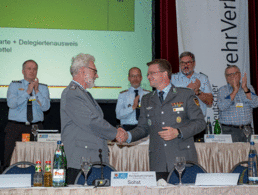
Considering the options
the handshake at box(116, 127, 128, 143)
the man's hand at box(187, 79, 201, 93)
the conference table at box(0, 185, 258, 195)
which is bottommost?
the conference table at box(0, 185, 258, 195)

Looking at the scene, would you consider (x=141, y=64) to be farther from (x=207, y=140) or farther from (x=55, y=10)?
(x=207, y=140)

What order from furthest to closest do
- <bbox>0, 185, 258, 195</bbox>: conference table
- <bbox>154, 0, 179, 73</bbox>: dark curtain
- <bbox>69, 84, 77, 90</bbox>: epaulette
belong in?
<bbox>154, 0, 179, 73</bbox>: dark curtain, <bbox>69, 84, 77, 90</bbox>: epaulette, <bbox>0, 185, 258, 195</bbox>: conference table

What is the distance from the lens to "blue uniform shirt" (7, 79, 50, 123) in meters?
4.52

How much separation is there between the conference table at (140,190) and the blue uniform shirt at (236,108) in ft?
9.44

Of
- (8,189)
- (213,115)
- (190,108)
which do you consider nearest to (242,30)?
(213,115)

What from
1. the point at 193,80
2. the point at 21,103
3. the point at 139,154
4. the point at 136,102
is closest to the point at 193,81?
the point at 193,80

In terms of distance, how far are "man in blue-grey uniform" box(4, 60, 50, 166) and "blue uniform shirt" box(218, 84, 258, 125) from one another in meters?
2.47

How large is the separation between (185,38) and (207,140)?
232cm

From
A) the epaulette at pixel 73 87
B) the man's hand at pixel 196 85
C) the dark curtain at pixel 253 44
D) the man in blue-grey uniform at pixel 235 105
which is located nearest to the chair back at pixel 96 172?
the epaulette at pixel 73 87

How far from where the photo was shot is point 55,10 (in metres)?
5.43

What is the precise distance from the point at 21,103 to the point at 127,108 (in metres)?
1.47

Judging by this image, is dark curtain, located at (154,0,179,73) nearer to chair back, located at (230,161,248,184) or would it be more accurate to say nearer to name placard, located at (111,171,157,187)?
chair back, located at (230,161,248,184)

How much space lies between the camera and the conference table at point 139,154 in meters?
3.87

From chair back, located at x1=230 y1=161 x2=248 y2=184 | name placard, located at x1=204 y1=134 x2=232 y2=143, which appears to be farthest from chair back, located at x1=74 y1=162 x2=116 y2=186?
name placard, located at x1=204 y1=134 x2=232 y2=143
